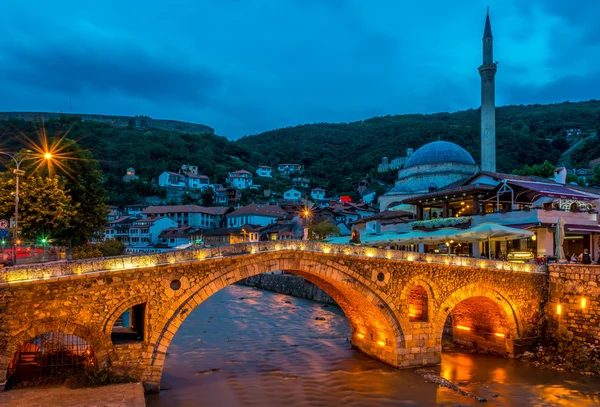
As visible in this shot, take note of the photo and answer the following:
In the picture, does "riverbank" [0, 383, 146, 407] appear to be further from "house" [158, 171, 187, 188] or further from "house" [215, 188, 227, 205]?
"house" [158, 171, 187, 188]

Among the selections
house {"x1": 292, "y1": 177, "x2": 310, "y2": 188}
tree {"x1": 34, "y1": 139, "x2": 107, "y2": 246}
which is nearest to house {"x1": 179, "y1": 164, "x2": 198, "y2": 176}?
house {"x1": 292, "y1": 177, "x2": 310, "y2": 188}

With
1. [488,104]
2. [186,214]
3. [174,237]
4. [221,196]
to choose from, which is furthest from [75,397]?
[221,196]

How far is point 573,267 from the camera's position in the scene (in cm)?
1909

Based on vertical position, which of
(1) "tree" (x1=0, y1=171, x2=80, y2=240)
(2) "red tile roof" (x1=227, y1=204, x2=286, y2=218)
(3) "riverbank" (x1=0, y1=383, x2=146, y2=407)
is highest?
(2) "red tile roof" (x1=227, y1=204, x2=286, y2=218)

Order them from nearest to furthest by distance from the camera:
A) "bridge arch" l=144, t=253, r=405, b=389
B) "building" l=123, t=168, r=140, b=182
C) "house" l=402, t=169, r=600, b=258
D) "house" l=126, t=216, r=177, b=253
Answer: "bridge arch" l=144, t=253, r=405, b=389, "house" l=402, t=169, r=600, b=258, "house" l=126, t=216, r=177, b=253, "building" l=123, t=168, r=140, b=182

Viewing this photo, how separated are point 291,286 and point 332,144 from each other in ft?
302

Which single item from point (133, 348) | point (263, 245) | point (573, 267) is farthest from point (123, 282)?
point (573, 267)

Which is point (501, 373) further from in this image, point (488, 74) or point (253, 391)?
point (488, 74)

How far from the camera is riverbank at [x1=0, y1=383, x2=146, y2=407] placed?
10.9 meters

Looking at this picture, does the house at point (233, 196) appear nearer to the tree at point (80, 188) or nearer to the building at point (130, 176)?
the building at point (130, 176)

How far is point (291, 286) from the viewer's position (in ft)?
132

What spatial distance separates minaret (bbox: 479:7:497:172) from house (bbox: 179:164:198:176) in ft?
Result: 236

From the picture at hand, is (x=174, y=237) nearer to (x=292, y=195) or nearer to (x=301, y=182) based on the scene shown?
(x=292, y=195)

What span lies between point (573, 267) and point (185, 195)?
262ft
